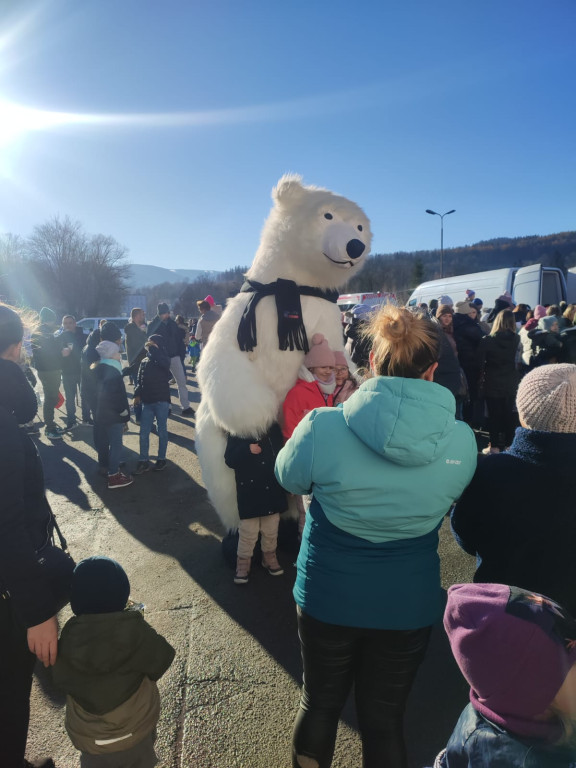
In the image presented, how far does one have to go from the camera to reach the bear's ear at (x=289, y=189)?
308cm

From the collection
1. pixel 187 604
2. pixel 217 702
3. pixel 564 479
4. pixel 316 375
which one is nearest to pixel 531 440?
pixel 564 479

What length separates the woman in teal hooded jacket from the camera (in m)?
1.35

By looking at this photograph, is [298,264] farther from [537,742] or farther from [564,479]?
[537,742]

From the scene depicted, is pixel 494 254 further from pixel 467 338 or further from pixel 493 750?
pixel 493 750

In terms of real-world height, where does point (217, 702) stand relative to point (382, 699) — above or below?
below

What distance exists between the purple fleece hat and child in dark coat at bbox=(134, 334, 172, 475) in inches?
179

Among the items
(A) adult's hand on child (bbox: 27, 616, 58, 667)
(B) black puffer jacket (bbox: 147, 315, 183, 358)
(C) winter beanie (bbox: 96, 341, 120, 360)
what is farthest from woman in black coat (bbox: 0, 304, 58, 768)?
(B) black puffer jacket (bbox: 147, 315, 183, 358)

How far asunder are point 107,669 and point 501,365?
5040 millimetres

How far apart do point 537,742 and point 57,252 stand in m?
47.6

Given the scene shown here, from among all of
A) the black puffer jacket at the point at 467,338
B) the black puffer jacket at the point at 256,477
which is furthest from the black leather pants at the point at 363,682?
the black puffer jacket at the point at 467,338

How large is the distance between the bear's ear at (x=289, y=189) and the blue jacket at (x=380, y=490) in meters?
2.12

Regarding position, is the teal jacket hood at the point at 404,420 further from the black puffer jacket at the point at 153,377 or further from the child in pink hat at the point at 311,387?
the black puffer jacket at the point at 153,377

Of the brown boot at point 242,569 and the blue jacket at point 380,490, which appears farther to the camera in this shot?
the brown boot at point 242,569

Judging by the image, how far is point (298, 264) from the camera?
3.01 meters
